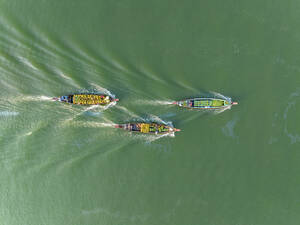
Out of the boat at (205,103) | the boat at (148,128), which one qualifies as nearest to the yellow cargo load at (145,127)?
the boat at (148,128)

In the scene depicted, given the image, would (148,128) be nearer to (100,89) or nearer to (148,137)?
(148,137)

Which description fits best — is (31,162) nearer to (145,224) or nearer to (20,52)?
(20,52)

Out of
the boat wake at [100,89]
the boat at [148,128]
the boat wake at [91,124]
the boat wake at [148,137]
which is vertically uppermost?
the boat wake at [100,89]

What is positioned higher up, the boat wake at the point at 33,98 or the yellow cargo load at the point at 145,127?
the boat wake at the point at 33,98

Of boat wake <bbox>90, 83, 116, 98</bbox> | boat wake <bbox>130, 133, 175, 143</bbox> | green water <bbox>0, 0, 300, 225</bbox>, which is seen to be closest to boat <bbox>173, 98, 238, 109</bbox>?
green water <bbox>0, 0, 300, 225</bbox>

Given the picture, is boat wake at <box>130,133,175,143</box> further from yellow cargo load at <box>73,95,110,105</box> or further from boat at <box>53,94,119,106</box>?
yellow cargo load at <box>73,95,110,105</box>

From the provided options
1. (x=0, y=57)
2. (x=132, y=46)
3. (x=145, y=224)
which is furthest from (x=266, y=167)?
(x=0, y=57)

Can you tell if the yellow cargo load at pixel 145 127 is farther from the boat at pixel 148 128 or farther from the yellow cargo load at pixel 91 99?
the yellow cargo load at pixel 91 99
